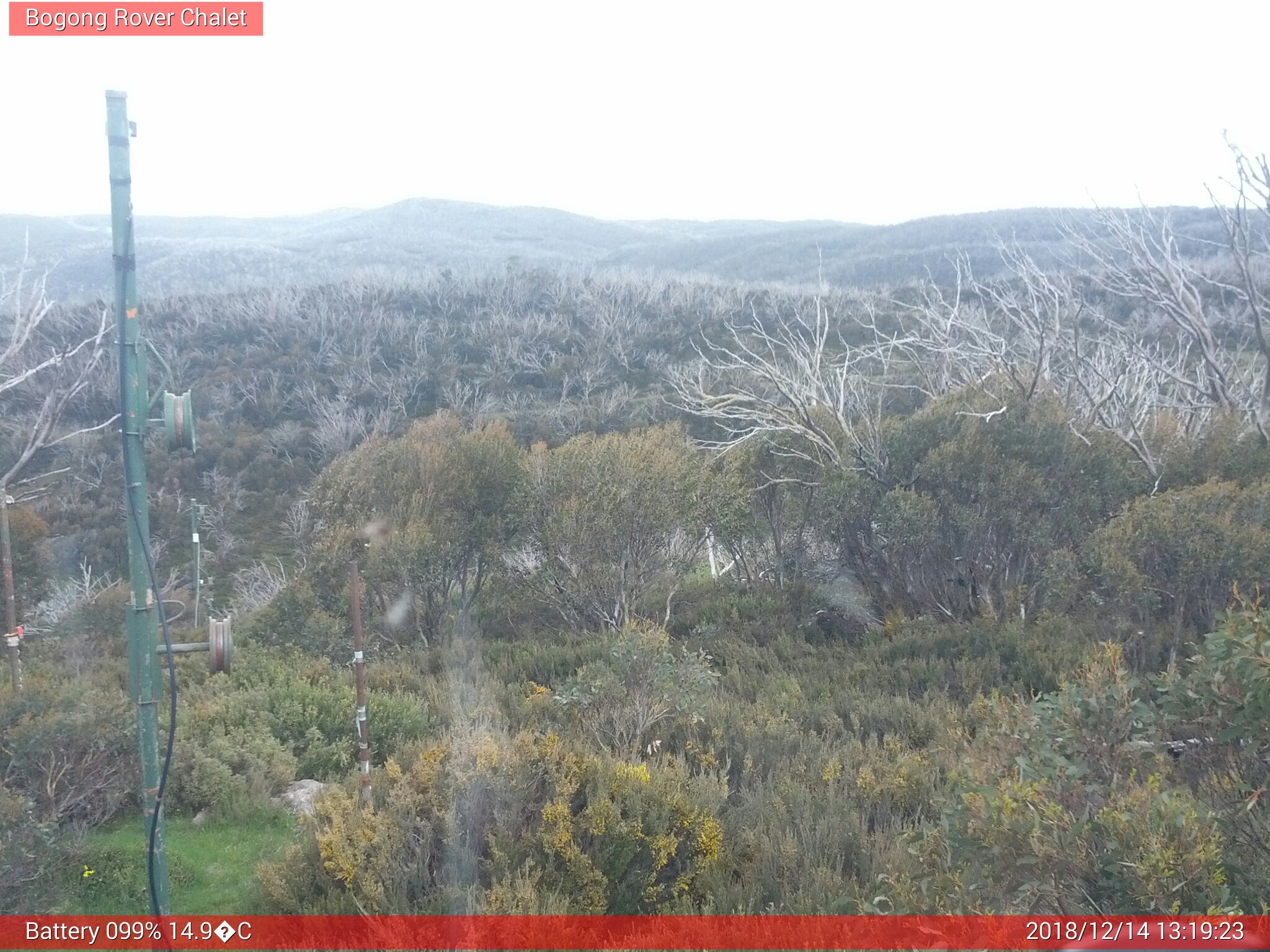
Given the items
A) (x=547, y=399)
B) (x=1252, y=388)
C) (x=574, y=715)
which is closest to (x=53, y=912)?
(x=574, y=715)

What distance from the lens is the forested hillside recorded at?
3512mm

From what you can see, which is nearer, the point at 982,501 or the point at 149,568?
the point at 149,568

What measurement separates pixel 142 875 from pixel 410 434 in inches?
364

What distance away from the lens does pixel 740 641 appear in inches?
430

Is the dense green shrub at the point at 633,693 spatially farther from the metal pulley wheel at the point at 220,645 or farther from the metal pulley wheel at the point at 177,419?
the metal pulley wheel at the point at 177,419

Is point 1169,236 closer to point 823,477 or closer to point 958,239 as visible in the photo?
point 823,477

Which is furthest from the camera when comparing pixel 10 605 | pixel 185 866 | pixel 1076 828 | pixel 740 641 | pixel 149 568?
pixel 740 641

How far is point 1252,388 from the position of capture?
11344 millimetres

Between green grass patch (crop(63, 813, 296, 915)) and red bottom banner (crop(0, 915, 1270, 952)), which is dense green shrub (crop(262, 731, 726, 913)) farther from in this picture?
green grass patch (crop(63, 813, 296, 915))

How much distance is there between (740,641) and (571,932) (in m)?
7.05

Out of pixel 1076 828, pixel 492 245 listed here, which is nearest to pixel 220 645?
pixel 1076 828

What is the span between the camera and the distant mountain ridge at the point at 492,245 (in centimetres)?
4466

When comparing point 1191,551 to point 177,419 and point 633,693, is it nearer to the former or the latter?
point 633,693

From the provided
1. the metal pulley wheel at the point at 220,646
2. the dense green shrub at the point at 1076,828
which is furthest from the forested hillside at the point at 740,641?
the metal pulley wheel at the point at 220,646
